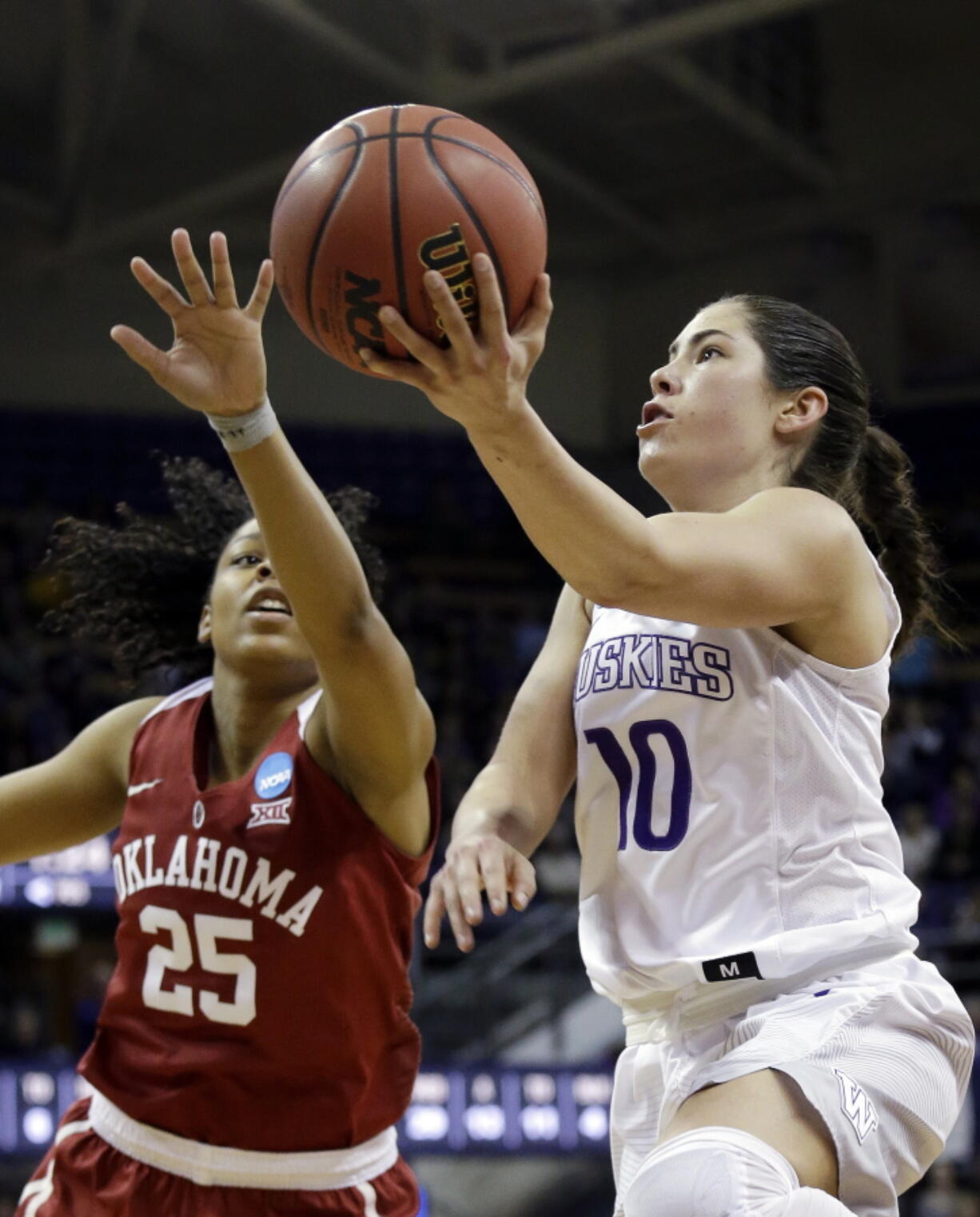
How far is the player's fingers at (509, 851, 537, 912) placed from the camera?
7.00 ft

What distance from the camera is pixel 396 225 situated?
207 centimetres

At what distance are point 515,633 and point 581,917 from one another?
37.6 feet

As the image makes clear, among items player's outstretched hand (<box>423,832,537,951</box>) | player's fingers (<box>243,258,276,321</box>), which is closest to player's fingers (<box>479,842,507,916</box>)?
player's outstretched hand (<box>423,832,537,951</box>)

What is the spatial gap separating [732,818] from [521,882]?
0.33 meters

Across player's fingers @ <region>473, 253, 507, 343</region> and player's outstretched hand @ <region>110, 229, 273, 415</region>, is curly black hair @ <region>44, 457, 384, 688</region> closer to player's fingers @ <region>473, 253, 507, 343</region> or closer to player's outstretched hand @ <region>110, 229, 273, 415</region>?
player's outstretched hand @ <region>110, 229, 273, 415</region>

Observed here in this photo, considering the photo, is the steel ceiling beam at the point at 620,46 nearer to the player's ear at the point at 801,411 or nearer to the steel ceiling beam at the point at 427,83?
the steel ceiling beam at the point at 427,83

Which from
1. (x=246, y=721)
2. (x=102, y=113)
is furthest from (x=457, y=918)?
(x=102, y=113)

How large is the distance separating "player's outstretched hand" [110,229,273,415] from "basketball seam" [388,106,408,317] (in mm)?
251

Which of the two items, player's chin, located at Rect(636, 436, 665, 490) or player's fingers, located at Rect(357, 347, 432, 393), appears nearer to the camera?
player's fingers, located at Rect(357, 347, 432, 393)

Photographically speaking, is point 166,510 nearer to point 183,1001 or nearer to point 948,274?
point 948,274

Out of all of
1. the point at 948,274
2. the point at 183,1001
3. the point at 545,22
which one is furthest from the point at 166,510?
the point at 183,1001

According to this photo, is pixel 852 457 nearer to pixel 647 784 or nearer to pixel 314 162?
pixel 647 784

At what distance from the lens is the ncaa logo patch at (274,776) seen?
2.68 m

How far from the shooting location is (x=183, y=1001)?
2.62 metres
